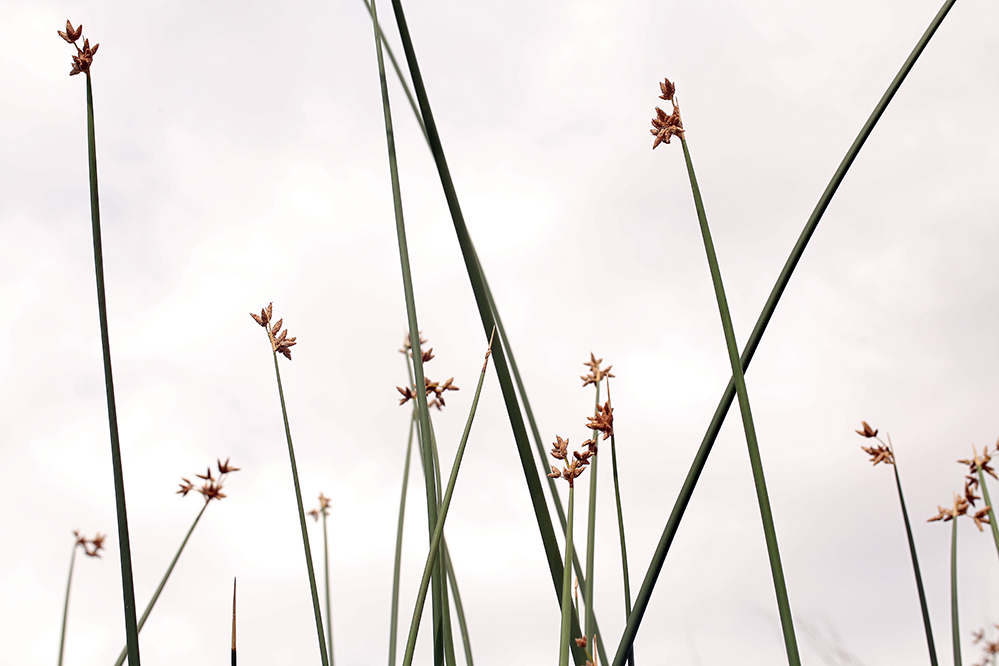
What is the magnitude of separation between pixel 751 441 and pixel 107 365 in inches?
25.3

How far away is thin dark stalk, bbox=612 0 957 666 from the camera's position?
659 millimetres

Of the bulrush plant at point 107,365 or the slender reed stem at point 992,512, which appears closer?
the bulrush plant at point 107,365

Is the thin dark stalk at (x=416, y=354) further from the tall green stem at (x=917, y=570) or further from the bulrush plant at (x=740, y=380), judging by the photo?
the tall green stem at (x=917, y=570)

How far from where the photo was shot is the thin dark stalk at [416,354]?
0.70m

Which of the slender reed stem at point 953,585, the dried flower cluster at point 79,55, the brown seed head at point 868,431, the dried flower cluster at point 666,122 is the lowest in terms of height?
the slender reed stem at point 953,585

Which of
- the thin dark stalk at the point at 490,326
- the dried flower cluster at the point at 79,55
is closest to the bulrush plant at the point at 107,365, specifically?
the dried flower cluster at the point at 79,55

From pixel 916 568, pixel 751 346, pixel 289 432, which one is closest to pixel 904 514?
pixel 916 568

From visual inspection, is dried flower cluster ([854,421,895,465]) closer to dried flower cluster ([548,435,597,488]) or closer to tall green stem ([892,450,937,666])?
tall green stem ([892,450,937,666])

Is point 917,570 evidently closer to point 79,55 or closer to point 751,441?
point 751,441

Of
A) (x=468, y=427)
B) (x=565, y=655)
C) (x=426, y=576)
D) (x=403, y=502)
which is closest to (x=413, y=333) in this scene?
(x=468, y=427)

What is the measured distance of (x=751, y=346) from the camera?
0.73 meters

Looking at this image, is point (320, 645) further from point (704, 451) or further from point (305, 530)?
point (704, 451)

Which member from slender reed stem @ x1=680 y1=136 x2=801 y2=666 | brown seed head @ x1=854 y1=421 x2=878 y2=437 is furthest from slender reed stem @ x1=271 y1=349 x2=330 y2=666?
brown seed head @ x1=854 y1=421 x2=878 y2=437

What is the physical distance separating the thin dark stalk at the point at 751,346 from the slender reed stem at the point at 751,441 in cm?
7
